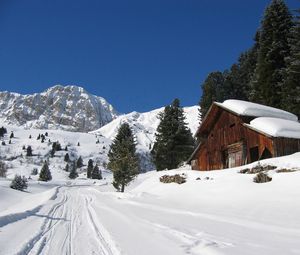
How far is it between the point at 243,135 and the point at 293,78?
373 inches

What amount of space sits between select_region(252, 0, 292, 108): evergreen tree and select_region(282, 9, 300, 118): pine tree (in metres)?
3.66

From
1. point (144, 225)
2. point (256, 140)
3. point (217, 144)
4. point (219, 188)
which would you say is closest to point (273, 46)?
point (217, 144)

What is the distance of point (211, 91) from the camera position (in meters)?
64.8

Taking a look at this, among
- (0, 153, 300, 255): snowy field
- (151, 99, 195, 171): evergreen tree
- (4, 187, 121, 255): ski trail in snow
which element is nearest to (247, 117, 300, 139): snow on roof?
(0, 153, 300, 255): snowy field

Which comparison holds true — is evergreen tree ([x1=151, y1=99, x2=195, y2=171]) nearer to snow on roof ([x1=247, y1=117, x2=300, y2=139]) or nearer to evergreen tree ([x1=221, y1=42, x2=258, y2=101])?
evergreen tree ([x1=221, y1=42, x2=258, y2=101])

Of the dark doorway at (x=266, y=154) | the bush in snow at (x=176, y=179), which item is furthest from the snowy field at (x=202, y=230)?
the dark doorway at (x=266, y=154)

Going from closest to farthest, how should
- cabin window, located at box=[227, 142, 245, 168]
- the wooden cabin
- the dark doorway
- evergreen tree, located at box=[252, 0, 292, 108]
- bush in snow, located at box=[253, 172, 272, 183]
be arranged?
bush in snow, located at box=[253, 172, 272, 183] < the wooden cabin < the dark doorway < cabin window, located at box=[227, 142, 245, 168] < evergreen tree, located at box=[252, 0, 292, 108]

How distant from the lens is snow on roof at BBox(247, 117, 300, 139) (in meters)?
27.8

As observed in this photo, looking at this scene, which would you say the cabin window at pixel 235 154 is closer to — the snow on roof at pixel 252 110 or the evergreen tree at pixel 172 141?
the snow on roof at pixel 252 110

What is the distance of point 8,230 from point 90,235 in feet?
10.4

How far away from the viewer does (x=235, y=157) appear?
33812 mm

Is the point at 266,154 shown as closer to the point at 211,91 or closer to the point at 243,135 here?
the point at 243,135

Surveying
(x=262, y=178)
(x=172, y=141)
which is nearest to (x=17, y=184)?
(x=172, y=141)

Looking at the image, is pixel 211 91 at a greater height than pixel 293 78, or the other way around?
pixel 211 91
